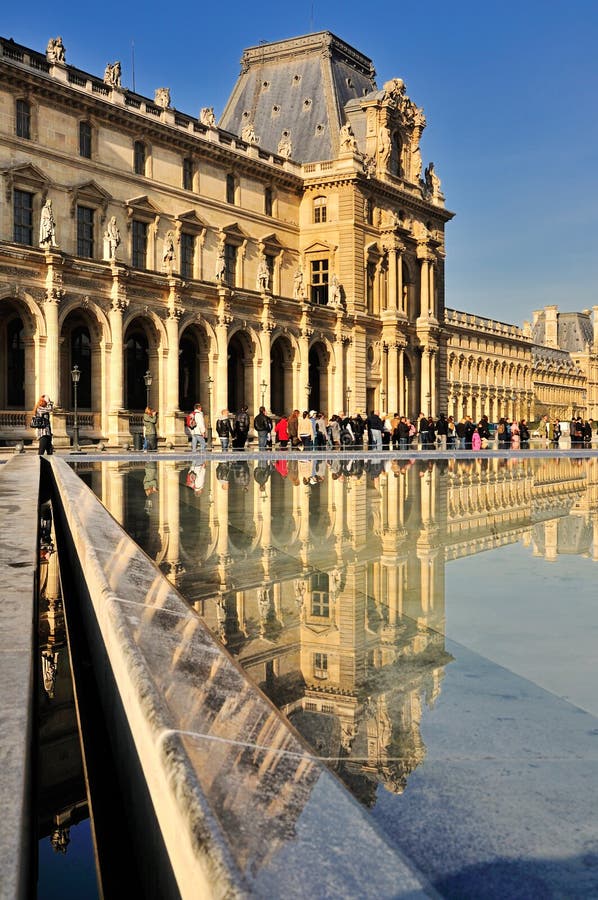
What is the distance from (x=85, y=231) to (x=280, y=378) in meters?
14.4

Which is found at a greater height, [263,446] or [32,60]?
[32,60]

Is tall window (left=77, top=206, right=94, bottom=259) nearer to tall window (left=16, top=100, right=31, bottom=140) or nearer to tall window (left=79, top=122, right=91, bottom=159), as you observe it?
tall window (left=79, top=122, right=91, bottom=159)

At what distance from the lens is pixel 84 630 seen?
18.6ft

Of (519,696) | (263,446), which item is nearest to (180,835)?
(519,696)

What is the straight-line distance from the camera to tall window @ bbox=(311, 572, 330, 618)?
14.0 feet

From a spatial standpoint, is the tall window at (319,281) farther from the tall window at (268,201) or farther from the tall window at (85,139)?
the tall window at (85,139)

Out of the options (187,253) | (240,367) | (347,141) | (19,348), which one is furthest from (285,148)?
(19,348)

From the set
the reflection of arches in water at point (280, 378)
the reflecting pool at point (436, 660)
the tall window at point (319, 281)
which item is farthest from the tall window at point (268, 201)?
the reflecting pool at point (436, 660)

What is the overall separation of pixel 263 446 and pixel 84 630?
99.9 feet

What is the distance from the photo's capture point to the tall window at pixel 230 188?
158 feet

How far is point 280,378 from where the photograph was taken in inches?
1973

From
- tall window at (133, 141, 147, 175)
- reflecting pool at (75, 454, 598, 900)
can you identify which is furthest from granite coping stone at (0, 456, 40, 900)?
tall window at (133, 141, 147, 175)

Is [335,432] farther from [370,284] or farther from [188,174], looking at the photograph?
[370,284]

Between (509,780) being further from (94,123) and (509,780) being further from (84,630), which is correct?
(94,123)
